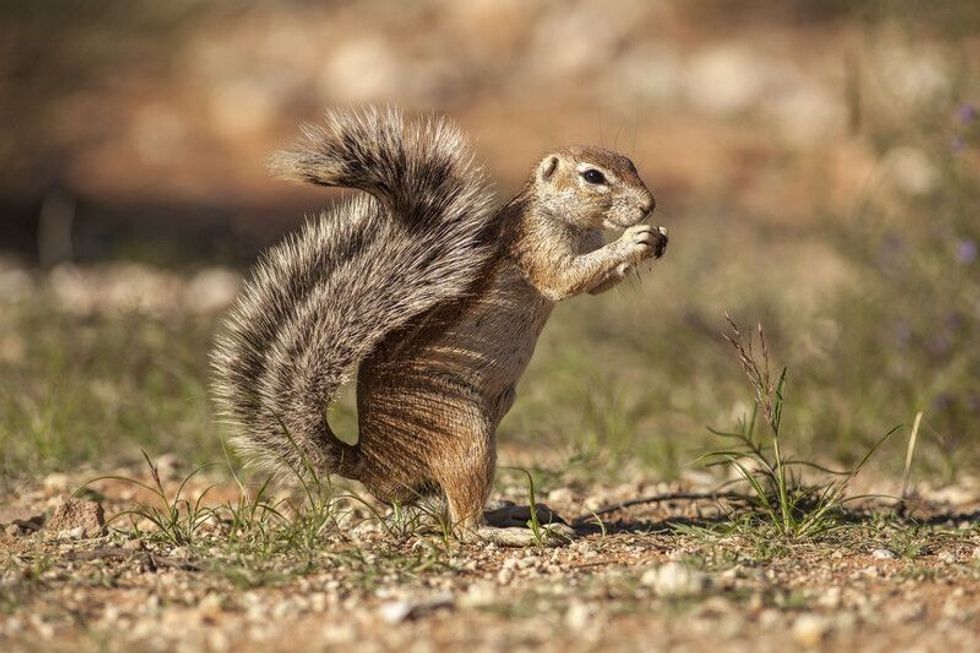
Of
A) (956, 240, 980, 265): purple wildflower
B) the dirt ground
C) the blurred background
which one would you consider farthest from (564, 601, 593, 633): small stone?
(956, 240, 980, 265): purple wildflower

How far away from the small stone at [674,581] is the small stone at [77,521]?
6.55 ft

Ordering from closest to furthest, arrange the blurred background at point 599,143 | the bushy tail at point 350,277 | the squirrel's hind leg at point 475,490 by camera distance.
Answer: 1. the bushy tail at point 350,277
2. the squirrel's hind leg at point 475,490
3. the blurred background at point 599,143

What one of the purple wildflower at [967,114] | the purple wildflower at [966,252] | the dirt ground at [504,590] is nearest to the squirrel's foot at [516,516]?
the dirt ground at [504,590]

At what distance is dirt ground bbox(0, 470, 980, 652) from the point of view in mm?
3480

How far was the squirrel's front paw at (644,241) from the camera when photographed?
473cm

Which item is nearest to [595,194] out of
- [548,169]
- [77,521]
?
[548,169]

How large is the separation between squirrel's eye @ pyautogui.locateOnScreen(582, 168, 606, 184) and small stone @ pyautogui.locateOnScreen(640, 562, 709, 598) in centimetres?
164

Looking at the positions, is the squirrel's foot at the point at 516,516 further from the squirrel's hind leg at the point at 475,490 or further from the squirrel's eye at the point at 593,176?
the squirrel's eye at the point at 593,176

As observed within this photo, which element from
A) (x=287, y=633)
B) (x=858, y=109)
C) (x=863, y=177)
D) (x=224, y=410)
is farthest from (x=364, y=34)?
(x=287, y=633)

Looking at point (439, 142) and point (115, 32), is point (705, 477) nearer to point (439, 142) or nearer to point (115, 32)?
point (439, 142)

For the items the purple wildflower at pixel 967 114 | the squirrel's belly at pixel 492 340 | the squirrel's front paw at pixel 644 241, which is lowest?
the squirrel's belly at pixel 492 340

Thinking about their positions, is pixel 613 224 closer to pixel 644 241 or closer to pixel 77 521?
pixel 644 241

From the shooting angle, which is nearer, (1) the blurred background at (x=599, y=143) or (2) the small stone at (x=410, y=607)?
(2) the small stone at (x=410, y=607)

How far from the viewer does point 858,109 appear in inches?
245
